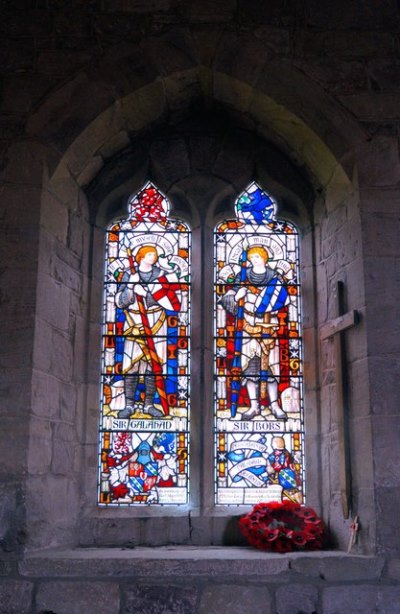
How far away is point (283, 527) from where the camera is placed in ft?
15.9

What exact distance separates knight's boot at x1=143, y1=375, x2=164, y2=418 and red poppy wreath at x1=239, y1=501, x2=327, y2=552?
0.85 metres

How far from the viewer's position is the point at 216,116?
5.79m

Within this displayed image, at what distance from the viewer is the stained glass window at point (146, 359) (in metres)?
5.22

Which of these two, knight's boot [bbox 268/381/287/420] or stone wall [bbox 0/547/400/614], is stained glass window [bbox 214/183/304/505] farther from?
stone wall [bbox 0/547/400/614]

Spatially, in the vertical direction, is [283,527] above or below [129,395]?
below

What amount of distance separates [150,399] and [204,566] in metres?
1.25

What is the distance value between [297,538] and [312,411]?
86 cm

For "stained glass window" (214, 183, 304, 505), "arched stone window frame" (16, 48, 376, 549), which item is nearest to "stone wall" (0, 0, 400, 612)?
"arched stone window frame" (16, 48, 376, 549)

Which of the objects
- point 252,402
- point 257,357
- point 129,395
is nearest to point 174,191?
point 257,357

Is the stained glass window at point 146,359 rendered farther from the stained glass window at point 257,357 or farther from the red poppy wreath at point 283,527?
the red poppy wreath at point 283,527

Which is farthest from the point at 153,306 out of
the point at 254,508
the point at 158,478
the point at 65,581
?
the point at 65,581

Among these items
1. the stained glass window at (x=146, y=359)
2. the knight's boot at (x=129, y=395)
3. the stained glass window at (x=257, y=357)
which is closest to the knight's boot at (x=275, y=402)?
Result: the stained glass window at (x=257, y=357)

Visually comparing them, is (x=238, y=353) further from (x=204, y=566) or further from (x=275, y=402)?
(x=204, y=566)

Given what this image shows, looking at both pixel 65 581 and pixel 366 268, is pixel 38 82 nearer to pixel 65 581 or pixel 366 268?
pixel 366 268
